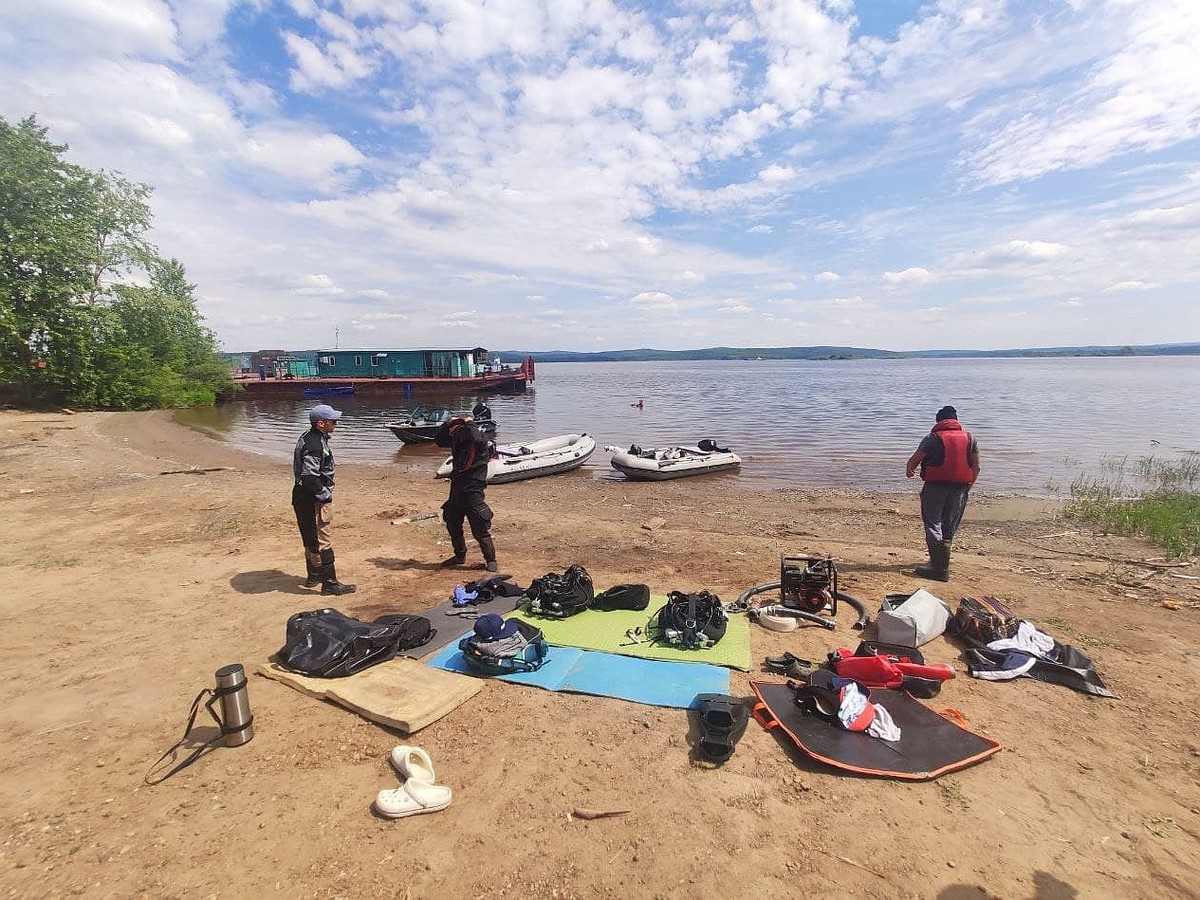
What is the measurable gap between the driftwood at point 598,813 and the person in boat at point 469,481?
3748mm

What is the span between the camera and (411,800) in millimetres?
2801

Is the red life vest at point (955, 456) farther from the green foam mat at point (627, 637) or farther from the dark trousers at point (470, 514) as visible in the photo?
the dark trousers at point (470, 514)

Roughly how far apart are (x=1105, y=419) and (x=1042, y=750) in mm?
30425

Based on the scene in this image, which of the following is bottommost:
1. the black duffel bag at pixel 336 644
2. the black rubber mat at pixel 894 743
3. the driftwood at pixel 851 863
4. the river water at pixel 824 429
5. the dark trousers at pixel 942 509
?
the river water at pixel 824 429

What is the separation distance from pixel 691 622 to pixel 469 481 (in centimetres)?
298

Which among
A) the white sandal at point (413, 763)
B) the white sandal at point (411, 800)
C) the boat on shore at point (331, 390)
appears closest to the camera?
the white sandal at point (411, 800)

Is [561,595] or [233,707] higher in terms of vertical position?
[233,707]

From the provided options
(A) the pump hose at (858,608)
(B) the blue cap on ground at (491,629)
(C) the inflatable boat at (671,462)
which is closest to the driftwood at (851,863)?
(B) the blue cap on ground at (491,629)

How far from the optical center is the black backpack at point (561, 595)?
511cm

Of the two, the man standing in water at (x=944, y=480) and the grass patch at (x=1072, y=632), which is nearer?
the grass patch at (x=1072, y=632)

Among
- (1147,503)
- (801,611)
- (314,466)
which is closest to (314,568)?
(314,466)

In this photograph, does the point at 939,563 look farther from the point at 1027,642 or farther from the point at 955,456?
the point at 1027,642

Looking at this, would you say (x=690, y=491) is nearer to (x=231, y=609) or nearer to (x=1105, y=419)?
(x=231, y=609)

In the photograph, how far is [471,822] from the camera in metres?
2.75
